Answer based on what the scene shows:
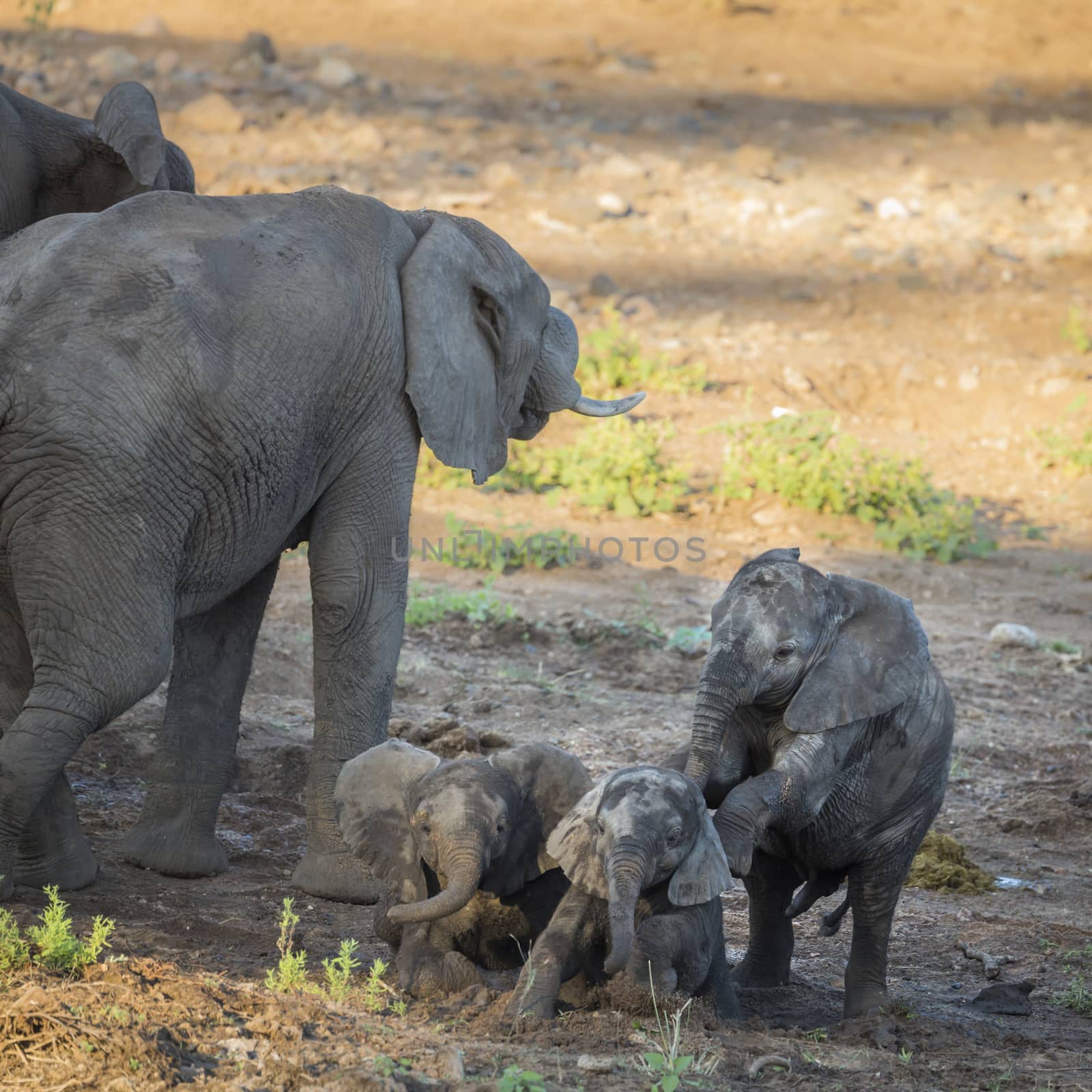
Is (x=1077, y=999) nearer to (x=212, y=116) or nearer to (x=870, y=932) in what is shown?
(x=870, y=932)

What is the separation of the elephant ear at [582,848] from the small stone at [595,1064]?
50 centimetres

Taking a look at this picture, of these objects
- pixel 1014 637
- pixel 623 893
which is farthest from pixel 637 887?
pixel 1014 637

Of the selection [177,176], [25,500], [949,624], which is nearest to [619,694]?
[949,624]

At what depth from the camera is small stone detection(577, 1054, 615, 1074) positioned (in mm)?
3920

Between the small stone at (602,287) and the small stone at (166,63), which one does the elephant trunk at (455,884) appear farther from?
the small stone at (166,63)

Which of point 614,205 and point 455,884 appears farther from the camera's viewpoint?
point 614,205

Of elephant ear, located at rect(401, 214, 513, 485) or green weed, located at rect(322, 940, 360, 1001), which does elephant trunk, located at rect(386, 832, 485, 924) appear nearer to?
green weed, located at rect(322, 940, 360, 1001)

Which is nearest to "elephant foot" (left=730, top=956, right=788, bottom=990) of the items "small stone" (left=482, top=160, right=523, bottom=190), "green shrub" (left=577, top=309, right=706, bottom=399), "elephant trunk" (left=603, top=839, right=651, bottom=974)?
"elephant trunk" (left=603, top=839, right=651, bottom=974)

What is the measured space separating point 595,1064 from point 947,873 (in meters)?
2.88

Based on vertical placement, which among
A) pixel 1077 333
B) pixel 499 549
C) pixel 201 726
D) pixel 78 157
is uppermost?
pixel 78 157

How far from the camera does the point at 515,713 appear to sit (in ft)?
26.3

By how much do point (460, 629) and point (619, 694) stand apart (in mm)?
1153

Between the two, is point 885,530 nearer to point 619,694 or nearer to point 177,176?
point 619,694

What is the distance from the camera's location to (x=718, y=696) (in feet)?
15.2
